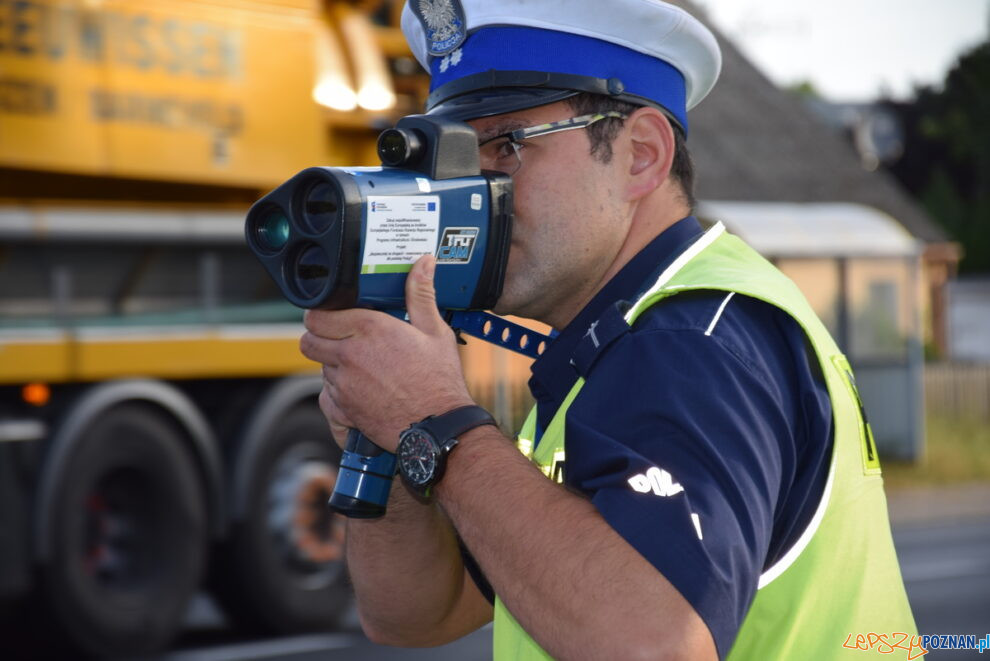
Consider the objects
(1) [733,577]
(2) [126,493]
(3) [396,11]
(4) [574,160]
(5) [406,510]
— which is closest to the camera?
(1) [733,577]

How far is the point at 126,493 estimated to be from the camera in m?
7.05

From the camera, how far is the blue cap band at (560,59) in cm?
199

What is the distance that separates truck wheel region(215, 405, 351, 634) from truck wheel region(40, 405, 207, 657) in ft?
1.07

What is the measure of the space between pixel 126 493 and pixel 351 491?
17.2 feet

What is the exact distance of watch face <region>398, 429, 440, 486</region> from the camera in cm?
181

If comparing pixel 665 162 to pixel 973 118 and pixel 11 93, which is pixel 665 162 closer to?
pixel 11 93

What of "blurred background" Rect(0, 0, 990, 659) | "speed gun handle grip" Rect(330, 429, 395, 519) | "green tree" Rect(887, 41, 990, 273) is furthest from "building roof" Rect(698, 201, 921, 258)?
"green tree" Rect(887, 41, 990, 273)

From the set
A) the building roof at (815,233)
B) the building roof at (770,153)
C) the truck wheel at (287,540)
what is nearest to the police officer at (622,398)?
the truck wheel at (287,540)

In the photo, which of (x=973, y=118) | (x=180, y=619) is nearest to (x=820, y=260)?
(x=180, y=619)

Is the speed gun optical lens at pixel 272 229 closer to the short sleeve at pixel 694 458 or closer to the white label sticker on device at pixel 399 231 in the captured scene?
the white label sticker on device at pixel 399 231

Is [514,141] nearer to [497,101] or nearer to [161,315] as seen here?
[497,101]

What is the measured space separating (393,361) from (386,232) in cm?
16

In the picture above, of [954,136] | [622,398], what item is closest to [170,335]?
[622,398]

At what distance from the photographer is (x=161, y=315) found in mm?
7320
